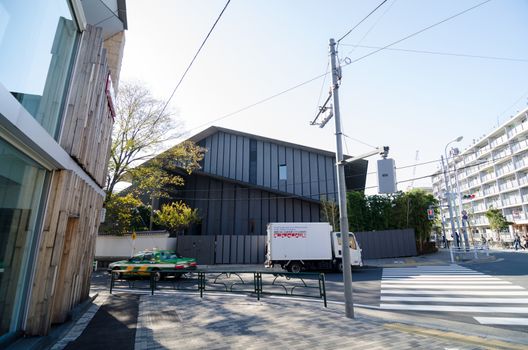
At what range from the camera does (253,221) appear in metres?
27.9

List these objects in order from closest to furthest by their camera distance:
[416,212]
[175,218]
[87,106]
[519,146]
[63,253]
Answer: [87,106] < [63,253] < [175,218] < [416,212] < [519,146]

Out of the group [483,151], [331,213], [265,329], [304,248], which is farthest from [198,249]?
[483,151]

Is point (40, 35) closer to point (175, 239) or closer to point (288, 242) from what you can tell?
point (288, 242)


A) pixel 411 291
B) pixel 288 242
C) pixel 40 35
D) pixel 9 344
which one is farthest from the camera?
pixel 288 242

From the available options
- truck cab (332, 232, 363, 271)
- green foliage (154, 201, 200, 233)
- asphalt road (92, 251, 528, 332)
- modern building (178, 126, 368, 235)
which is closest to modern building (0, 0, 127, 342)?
asphalt road (92, 251, 528, 332)

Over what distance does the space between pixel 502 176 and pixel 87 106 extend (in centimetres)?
6167

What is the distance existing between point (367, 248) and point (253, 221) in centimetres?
1114

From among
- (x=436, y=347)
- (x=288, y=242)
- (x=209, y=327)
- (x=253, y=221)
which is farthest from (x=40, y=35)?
(x=253, y=221)

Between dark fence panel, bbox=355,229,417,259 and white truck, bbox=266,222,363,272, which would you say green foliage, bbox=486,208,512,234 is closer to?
dark fence panel, bbox=355,229,417,259

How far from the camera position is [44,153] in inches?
198

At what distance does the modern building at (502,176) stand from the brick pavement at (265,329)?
33.4 m

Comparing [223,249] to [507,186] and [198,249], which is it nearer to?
[198,249]

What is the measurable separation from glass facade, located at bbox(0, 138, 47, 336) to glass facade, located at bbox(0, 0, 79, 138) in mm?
939

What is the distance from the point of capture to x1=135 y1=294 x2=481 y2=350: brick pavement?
5055mm
